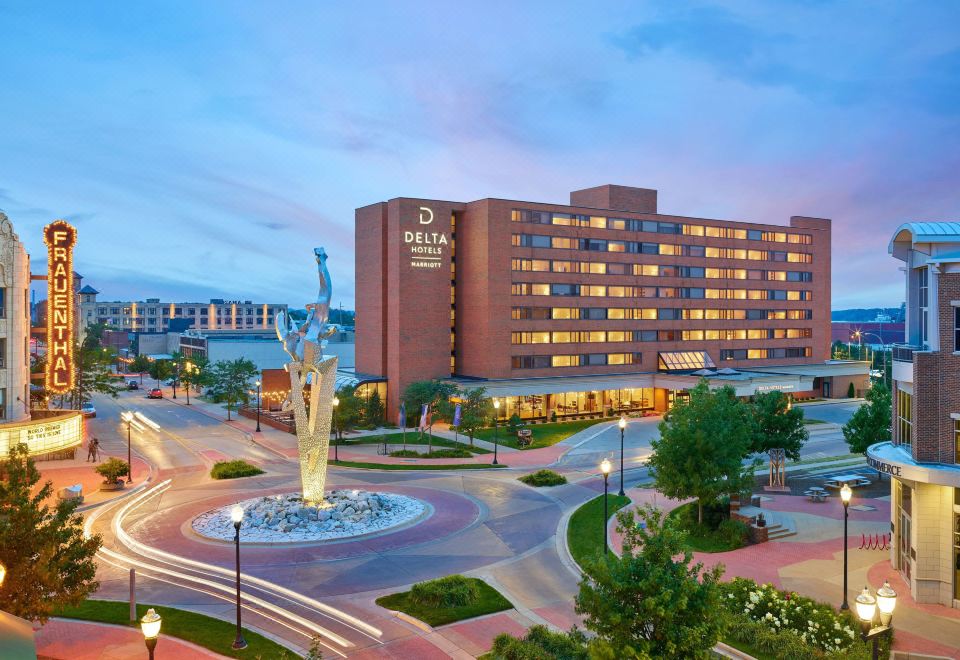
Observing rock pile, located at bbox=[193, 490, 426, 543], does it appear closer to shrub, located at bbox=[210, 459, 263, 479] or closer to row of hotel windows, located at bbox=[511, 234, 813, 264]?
shrub, located at bbox=[210, 459, 263, 479]

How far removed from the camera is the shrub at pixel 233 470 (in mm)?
44406

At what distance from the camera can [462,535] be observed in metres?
31.6

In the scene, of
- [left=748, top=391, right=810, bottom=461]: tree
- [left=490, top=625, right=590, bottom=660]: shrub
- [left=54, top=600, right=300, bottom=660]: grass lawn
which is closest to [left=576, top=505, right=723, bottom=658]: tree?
[left=490, top=625, right=590, bottom=660]: shrub

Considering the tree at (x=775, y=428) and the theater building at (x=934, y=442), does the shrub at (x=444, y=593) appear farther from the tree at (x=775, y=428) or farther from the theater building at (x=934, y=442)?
the tree at (x=775, y=428)

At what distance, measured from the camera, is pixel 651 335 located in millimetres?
83750

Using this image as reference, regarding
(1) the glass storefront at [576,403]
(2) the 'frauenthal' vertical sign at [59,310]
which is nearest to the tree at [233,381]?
(2) the 'frauenthal' vertical sign at [59,310]

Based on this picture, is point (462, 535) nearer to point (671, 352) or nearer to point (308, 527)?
point (308, 527)

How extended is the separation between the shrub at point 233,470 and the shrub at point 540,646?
29855 mm

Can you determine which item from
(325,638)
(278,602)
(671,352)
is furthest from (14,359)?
(671,352)

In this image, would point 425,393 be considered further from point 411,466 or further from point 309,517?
point 309,517

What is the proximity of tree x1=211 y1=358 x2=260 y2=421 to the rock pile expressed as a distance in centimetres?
4080

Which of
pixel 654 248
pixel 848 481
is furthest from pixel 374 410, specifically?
pixel 848 481

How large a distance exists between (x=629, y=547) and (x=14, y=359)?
162 feet

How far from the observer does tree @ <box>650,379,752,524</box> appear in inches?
1230
